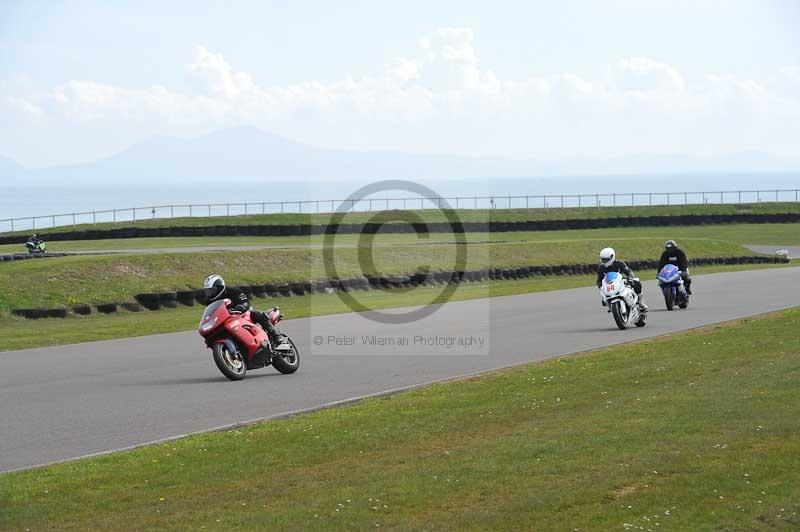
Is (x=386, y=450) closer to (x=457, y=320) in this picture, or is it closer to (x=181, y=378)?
(x=181, y=378)

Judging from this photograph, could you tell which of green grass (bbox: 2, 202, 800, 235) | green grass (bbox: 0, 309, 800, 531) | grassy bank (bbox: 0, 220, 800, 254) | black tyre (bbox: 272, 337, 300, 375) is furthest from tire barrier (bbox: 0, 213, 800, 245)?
green grass (bbox: 0, 309, 800, 531)

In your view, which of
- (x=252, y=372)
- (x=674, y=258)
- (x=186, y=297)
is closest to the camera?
(x=252, y=372)

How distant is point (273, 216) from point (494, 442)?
6667 centimetres

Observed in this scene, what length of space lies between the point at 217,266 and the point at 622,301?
1532cm

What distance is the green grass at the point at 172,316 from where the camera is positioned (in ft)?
72.9

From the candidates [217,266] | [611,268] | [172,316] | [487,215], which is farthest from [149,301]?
[487,215]

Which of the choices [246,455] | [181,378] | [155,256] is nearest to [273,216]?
[155,256]

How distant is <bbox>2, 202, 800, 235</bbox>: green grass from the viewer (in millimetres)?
71000

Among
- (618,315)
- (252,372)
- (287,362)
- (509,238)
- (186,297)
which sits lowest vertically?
(252,372)

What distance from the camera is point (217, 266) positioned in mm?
34500

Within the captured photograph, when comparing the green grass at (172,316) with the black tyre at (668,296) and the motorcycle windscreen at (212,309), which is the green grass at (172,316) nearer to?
the motorcycle windscreen at (212,309)

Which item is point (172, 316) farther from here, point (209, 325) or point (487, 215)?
point (487, 215)

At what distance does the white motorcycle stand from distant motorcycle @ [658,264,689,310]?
12.7ft

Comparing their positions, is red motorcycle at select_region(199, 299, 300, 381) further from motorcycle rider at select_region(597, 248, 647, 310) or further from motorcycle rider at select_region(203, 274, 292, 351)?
motorcycle rider at select_region(597, 248, 647, 310)
